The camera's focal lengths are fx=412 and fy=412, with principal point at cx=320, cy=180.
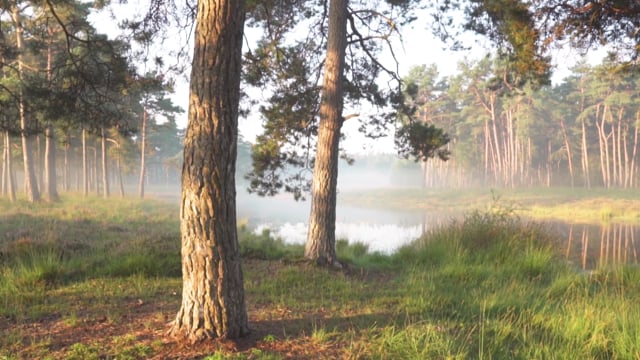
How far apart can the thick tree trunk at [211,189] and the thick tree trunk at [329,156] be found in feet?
13.2

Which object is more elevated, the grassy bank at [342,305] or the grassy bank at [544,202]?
the grassy bank at [342,305]

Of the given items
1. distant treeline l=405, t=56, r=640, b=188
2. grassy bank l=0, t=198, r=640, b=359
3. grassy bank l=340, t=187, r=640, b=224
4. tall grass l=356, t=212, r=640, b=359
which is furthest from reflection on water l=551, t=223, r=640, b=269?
distant treeline l=405, t=56, r=640, b=188

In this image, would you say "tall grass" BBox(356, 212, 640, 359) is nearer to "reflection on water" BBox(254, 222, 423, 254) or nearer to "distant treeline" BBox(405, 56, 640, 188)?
"reflection on water" BBox(254, 222, 423, 254)

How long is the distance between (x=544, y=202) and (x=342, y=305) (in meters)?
35.7

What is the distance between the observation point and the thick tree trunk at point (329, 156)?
7984 mm

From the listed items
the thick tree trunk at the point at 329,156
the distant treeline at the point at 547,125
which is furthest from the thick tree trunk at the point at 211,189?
the distant treeline at the point at 547,125

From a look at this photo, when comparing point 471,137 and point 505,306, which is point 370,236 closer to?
point 505,306

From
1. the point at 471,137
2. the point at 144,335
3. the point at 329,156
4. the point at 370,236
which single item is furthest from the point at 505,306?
the point at 471,137

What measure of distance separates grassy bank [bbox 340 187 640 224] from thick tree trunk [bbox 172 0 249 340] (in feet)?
61.9

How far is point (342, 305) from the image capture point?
5.39 m

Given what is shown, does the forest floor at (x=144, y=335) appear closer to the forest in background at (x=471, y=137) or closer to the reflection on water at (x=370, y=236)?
the forest in background at (x=471, y=137)

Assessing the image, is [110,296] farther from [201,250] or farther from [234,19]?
[234,19]

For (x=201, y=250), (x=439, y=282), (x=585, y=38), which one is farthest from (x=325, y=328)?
(x=585, y=38)

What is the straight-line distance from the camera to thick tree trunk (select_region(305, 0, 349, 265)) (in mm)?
7984
